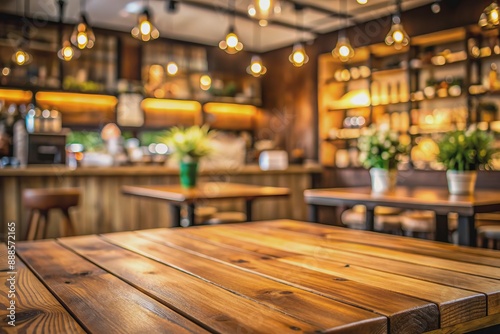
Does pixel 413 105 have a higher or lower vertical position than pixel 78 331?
higher

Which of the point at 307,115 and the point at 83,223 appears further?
the point at 307,115

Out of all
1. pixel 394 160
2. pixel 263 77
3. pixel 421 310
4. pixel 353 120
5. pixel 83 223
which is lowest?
pixel 83 223

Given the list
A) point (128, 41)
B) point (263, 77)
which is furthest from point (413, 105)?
point (128, 41)

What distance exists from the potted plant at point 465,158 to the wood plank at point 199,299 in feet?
8.70

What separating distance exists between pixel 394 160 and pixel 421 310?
295 cm

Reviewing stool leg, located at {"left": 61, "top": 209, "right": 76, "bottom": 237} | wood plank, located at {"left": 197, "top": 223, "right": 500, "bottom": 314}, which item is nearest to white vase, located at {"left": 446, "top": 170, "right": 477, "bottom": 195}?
wood plank, located at {"left": 197, "top": 223, "right": 500, "bottom": 314}

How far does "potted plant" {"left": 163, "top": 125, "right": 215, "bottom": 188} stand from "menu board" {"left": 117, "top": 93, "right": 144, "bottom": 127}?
3593 millimetres

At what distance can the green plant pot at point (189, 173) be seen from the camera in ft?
13.0

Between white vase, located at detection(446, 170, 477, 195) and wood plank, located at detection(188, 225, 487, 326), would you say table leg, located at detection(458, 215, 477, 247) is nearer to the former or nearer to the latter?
white vase, located at detection(446, 170, 477, 195)

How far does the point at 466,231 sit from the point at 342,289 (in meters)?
2.12

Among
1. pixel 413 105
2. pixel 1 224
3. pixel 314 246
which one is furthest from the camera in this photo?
pixel 413 105

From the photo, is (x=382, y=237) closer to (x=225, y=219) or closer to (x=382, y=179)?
(x=382, y=179)

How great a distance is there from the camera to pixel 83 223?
4773 millimetres

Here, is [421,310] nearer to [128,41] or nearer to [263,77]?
[128,41]
